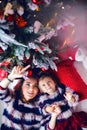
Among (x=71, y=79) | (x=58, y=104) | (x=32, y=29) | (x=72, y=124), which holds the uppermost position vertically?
(x=32, y=29)

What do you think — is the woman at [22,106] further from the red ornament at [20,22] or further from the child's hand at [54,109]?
the red ornament at [20,22]

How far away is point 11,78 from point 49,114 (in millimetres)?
266

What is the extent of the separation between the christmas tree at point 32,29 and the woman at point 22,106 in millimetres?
113

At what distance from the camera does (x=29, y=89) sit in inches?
61.6

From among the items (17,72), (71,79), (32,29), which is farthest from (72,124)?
(32,29)

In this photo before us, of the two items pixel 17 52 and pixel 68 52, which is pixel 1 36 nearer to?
pixel 17 52

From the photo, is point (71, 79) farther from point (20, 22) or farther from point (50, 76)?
point (20, 22)

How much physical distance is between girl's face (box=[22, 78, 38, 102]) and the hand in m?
0.05

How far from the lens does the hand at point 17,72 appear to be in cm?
153

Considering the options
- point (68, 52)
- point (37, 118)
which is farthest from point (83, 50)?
point (37, 118)

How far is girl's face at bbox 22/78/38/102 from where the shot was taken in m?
1.56

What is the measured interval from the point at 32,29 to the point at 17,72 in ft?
0.84

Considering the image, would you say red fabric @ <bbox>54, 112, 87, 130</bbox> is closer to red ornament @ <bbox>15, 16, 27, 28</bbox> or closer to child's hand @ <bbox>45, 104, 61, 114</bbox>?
child's hand @ <bbox>45, 104, 61, 114</bbox>

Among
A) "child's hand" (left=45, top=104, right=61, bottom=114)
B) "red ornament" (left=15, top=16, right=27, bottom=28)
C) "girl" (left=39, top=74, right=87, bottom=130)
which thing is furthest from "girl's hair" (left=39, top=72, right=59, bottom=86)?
"red ornament" (left=15, top=16, right=27, bottom=28)
